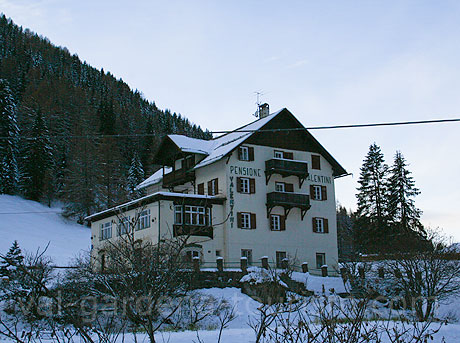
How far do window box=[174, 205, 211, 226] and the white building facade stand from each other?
69mm

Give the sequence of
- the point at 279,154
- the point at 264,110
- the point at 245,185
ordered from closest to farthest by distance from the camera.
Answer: the point at 245,185 → the point at 279,154 → the point at 264,110

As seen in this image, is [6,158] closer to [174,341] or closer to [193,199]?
[193,199]

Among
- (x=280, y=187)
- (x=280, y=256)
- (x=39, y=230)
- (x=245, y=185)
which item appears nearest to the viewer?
(x=280, y=256)

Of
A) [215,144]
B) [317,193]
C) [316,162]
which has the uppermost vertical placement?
[215,144]

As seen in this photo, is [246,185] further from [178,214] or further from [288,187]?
[178,214]

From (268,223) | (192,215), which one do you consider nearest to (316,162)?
(268,223)

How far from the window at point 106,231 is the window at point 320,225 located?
15.8 m

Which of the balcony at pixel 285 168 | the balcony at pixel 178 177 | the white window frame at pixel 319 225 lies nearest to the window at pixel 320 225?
the white window frame at pixel 319 225

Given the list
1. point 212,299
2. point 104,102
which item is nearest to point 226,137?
point 212,299

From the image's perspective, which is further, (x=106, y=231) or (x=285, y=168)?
(x=106, y=231)

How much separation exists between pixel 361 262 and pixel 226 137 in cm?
1477

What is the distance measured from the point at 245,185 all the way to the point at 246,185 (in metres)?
0.10

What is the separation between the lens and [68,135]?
63281mm

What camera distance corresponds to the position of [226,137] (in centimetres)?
4762
